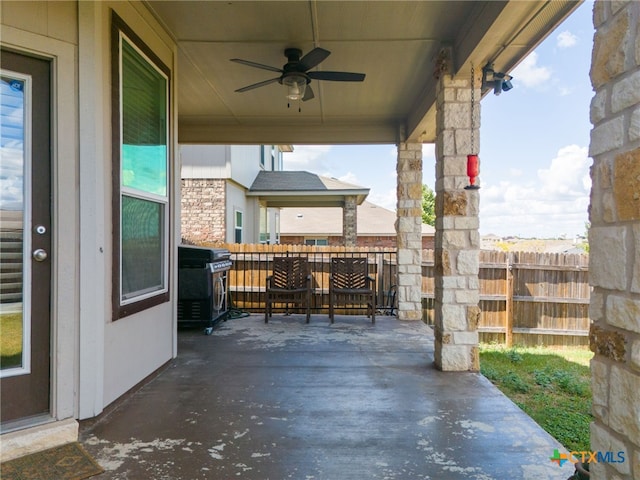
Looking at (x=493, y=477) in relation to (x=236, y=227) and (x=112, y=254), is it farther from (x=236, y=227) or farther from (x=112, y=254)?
(x=236, y=227)

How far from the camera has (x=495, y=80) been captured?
3.47 meters

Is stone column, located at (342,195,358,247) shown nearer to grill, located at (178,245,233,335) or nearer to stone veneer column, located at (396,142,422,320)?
stone veneer column, located at (396,142,422,320)

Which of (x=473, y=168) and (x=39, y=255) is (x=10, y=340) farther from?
(x=473, y=168)

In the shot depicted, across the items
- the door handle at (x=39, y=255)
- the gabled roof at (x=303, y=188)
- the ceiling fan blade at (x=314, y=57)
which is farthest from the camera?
the gabled roof at (x=303, y=188)

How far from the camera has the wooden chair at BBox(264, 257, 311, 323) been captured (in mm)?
5582

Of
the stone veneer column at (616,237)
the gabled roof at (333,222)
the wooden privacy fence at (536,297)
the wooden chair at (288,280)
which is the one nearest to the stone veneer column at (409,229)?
the wooden chair at (288,280)

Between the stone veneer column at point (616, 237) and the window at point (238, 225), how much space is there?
8917 mm

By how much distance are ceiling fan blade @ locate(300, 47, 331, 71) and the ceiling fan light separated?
0.14 meters

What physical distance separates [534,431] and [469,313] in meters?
1.20

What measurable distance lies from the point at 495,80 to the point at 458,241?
1.51 m

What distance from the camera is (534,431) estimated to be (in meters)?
2.29

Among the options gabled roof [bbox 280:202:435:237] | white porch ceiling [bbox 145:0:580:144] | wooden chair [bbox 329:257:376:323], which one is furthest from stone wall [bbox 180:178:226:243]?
gabled roof [bbox 280:202:435:237]

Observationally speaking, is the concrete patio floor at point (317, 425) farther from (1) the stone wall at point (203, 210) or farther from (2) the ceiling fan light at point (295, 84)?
(1) the stone wall at point (203, 210)

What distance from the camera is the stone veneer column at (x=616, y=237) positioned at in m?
1.17
